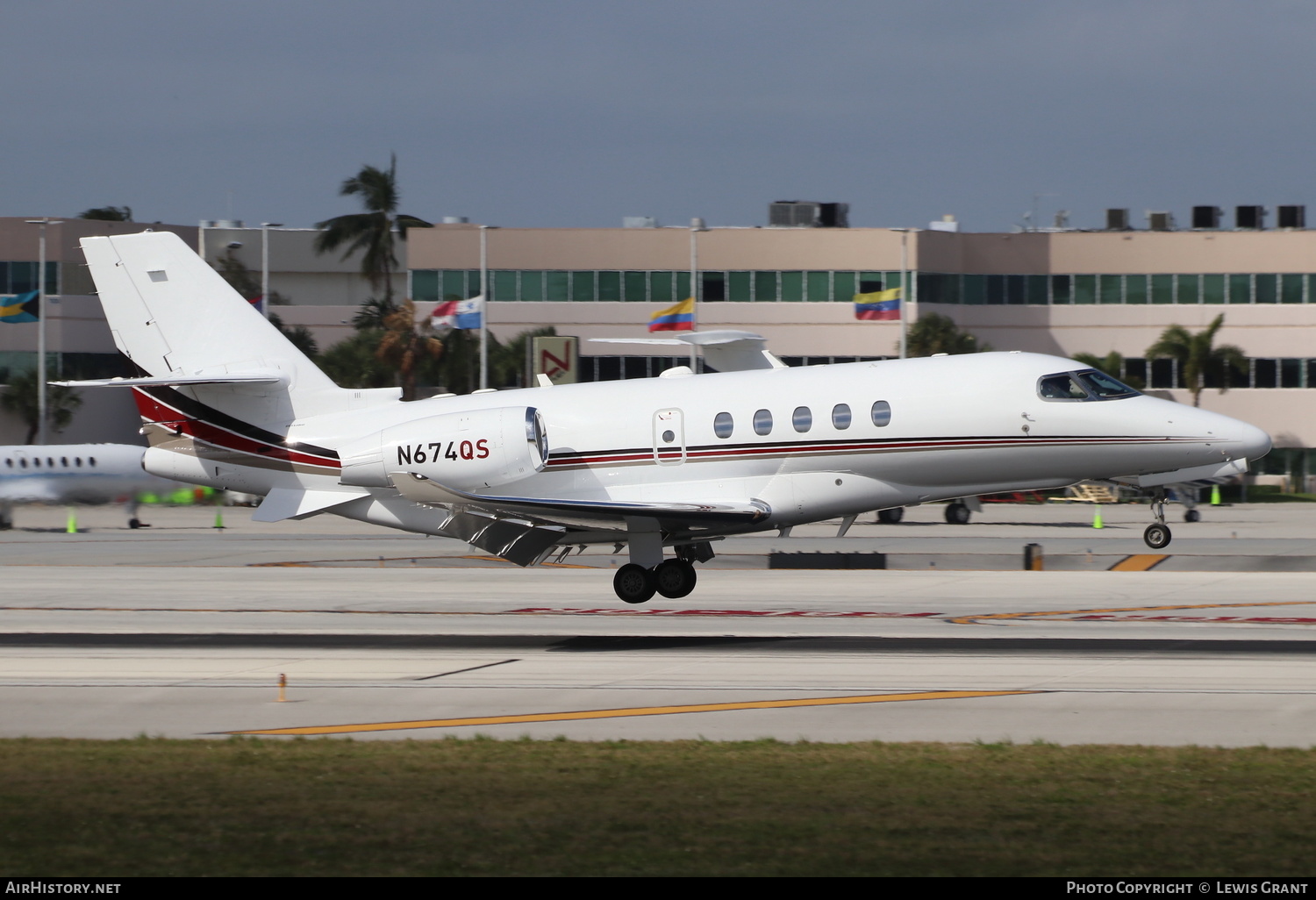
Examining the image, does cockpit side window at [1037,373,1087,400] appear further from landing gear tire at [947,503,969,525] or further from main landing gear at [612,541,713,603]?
landing gear tire at [947,503,969,525]

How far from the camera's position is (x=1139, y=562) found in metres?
27.4

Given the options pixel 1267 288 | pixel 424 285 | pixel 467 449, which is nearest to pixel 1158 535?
pixel 467 449

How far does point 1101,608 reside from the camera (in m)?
20.6

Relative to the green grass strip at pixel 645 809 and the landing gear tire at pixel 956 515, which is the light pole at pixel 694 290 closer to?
the landing gear tire at pixel 956 515

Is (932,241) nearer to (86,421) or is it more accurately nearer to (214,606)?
(86,421)

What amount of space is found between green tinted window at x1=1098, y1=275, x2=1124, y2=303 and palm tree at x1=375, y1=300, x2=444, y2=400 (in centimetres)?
3303

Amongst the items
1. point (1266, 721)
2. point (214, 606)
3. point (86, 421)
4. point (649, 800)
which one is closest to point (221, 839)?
point (649, 800)

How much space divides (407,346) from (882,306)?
85.8 ft

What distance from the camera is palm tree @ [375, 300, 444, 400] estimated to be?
6988 cm

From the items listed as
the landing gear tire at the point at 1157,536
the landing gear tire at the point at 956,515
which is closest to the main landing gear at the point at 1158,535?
the landing gear tire at the point at 1157,536

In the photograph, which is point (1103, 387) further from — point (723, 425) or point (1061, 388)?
point (723, 425)

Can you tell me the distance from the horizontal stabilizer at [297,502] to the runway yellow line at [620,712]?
32.0 ft

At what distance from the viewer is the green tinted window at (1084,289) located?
72.6 metres

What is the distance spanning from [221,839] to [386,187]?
83492 millimetres
